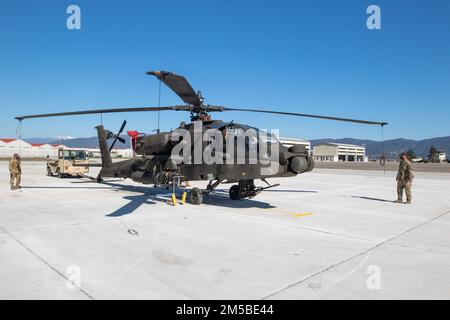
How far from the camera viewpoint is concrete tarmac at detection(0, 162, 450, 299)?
3740 mm

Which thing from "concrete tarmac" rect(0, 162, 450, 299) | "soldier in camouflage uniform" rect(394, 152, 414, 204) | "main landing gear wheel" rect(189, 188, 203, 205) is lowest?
"concrete tarmac" rect(0, 162, 450, 299)

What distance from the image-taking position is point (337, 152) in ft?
545

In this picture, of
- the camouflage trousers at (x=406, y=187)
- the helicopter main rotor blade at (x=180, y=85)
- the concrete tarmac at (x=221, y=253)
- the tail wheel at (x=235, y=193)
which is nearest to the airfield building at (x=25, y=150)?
the tail wheel at (x=235, y=193)

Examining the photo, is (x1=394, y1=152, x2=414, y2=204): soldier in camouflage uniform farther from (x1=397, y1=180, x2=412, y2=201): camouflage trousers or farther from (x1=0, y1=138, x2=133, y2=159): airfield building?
(x1=0, y1=138, x2=133, y2=159): airfield building

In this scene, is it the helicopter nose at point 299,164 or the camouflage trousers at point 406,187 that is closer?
the helicopter nose at point 299,164

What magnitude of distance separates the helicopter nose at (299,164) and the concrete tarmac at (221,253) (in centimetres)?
123

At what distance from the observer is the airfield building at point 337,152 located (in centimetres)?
16150

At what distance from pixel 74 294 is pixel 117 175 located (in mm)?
10223

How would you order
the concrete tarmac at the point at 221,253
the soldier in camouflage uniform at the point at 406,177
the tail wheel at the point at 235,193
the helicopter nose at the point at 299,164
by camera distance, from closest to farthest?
the concrete tarmac at the point at 221,253, the helicopter nose at the point at 299,164, the soldier in camouflage uniform at the point at 406,177, the tail wheel at the point at 235,193

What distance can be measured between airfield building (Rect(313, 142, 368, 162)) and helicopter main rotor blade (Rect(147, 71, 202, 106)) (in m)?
154

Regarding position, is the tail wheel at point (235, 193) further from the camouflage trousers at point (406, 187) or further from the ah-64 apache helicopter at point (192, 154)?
the camouflage trousers at point (406, 187)

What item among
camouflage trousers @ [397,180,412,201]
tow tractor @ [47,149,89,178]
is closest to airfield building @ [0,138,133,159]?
tow tractor @ [47,149,89,178]

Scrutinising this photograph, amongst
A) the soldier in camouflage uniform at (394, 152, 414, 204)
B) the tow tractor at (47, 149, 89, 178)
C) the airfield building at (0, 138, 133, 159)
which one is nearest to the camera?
the soldier in camouflage uniform at (394, 152, 414, 204)

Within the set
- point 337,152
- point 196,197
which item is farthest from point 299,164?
point 337,152
